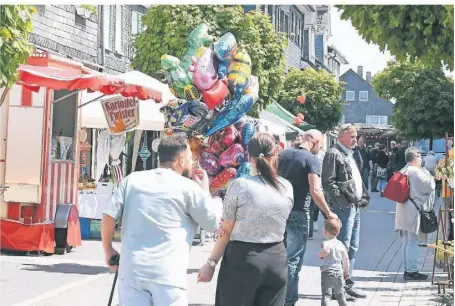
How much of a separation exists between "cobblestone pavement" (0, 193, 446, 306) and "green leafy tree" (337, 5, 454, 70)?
12.0ft

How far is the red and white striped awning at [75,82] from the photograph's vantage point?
9883mm

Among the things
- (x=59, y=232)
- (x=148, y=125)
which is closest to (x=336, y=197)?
(x=59, y=232)

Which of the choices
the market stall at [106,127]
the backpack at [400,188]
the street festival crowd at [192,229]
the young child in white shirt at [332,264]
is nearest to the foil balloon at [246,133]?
the market stall at [106,127]

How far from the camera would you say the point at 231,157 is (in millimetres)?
11516

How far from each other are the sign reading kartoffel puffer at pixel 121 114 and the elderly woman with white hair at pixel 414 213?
15.2 ft

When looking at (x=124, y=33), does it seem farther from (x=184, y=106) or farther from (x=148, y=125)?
(x=184, y=106)

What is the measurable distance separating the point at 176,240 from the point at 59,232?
295 inches

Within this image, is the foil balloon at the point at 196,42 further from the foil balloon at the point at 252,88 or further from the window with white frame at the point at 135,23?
the window with white frame at the point at 135,23

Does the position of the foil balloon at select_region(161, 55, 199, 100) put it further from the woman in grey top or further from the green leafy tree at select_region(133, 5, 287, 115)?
the green leafy tree at select_region(133, 5, 287, 115)

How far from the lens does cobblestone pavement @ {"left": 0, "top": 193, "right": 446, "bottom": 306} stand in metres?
9.05

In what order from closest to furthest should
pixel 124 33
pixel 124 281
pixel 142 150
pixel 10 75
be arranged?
1. pixel 124 281
2. pixel 10 75
3. pixel 142 150
4. pixel 124 33

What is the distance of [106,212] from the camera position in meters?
5.21

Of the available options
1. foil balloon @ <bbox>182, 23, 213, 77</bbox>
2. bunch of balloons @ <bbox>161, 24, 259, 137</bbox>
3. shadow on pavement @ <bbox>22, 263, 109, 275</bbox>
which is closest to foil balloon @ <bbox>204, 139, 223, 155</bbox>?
bunch of balloons @ <bbox>161, 24, 259, 137</bbox>

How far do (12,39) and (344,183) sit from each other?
3598 millimetres
